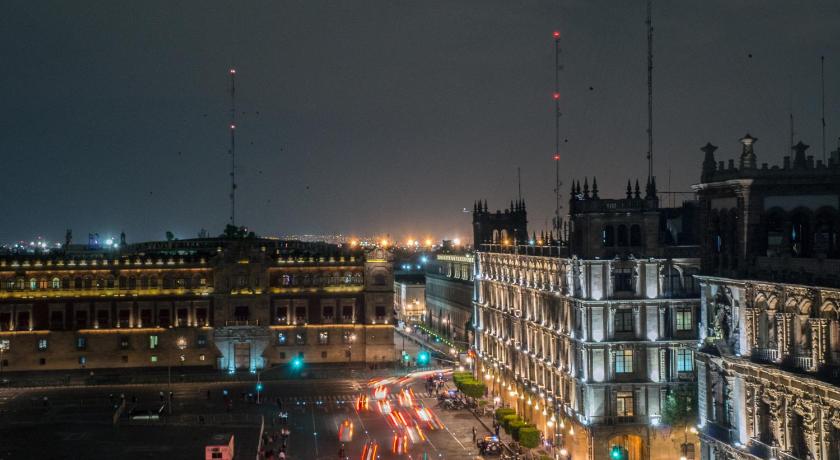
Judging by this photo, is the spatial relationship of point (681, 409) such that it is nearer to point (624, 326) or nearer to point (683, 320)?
point (683, 320)

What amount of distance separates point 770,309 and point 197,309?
293 feet

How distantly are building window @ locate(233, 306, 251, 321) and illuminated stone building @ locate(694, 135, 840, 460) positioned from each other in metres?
79.3

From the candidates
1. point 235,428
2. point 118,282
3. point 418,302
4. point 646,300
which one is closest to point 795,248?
point 646,300

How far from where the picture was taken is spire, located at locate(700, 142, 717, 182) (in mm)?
52500

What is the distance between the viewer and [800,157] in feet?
159

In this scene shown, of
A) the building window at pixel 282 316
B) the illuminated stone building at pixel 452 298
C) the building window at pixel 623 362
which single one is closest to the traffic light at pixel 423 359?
the illuminated stone building at pixel 452 298

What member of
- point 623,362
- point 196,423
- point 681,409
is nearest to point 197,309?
point 196,423

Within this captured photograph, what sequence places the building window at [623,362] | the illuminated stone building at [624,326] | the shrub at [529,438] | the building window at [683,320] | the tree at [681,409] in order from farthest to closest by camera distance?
1. the shrub at [529,438]
2. the building window at [683,320]
3. the building window at [623,362]
4. the illuminated stone building at [624,326]
5. the tree at [681,409]

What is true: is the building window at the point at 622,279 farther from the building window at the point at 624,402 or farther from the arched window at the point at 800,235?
the arched window at the point at 800,235

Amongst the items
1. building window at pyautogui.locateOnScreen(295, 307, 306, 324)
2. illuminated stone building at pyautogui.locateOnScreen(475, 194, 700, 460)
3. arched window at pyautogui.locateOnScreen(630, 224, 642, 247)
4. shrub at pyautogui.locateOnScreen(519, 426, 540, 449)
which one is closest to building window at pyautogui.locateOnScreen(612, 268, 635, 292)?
illuminated stone building at pyautogui.locateOnScreen(475, 194, 700, 460)

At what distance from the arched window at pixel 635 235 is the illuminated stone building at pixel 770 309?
17.5 metres

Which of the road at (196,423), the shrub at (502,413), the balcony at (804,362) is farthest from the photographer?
the shrub at (502,413)

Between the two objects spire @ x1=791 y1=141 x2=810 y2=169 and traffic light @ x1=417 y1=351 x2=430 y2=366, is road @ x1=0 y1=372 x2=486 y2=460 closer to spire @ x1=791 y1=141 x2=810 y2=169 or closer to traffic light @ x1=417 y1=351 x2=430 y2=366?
traffic light @ x1=417 y1=351 x2=430 y2=366

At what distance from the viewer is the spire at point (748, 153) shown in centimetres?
4909
